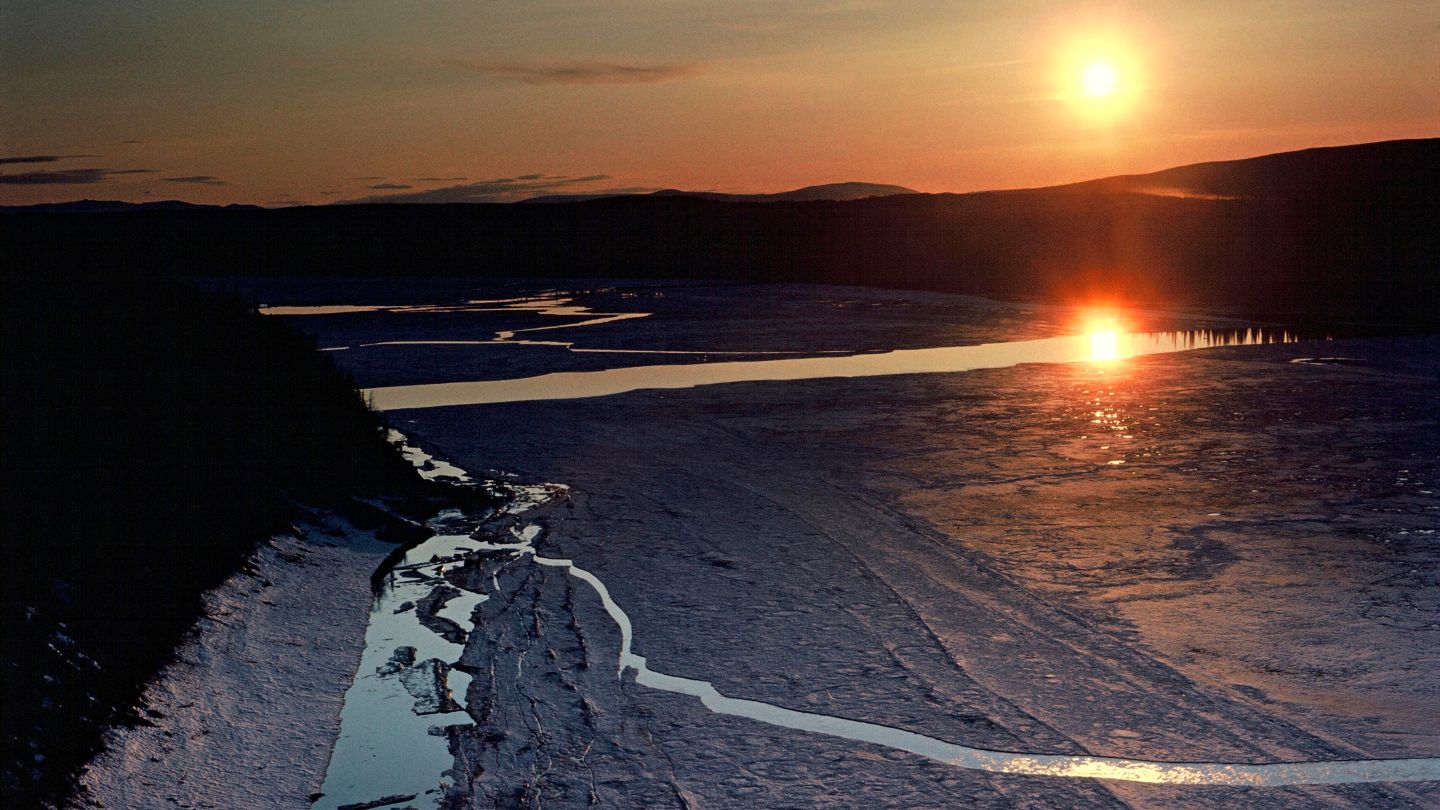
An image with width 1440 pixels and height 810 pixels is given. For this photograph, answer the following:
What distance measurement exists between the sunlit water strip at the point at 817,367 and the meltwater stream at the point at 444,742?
853 centimetres

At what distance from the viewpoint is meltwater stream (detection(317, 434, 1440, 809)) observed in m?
5.05

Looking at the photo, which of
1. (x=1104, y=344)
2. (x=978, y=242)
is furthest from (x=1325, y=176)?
(x=1104, y=344)

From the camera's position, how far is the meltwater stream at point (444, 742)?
505cm

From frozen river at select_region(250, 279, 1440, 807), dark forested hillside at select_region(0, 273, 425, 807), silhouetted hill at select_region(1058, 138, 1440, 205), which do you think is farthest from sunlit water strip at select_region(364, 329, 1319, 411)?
silhouetted hill at select_region(1058, 138, 1440, 205)

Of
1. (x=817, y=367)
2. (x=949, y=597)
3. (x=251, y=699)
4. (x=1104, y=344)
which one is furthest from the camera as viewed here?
(x=1104, y=344)

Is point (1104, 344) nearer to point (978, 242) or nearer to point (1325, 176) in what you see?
point (978, 242)

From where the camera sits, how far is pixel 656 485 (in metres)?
10.8

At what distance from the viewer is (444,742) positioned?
5.63m

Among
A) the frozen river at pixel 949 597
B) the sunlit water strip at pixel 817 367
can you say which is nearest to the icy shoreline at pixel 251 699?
the frozen river at pixel 949 597

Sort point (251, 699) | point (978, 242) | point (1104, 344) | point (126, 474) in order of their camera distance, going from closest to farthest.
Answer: point (251, 699) < point (126, 474) < point (1104, 344) < point (978, 242)

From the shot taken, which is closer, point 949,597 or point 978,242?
point 949,597

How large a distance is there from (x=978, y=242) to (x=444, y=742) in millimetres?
62309

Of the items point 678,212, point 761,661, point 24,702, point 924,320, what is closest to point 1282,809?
point 761,661

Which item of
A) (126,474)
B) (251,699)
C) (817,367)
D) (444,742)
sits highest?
(126,474)
